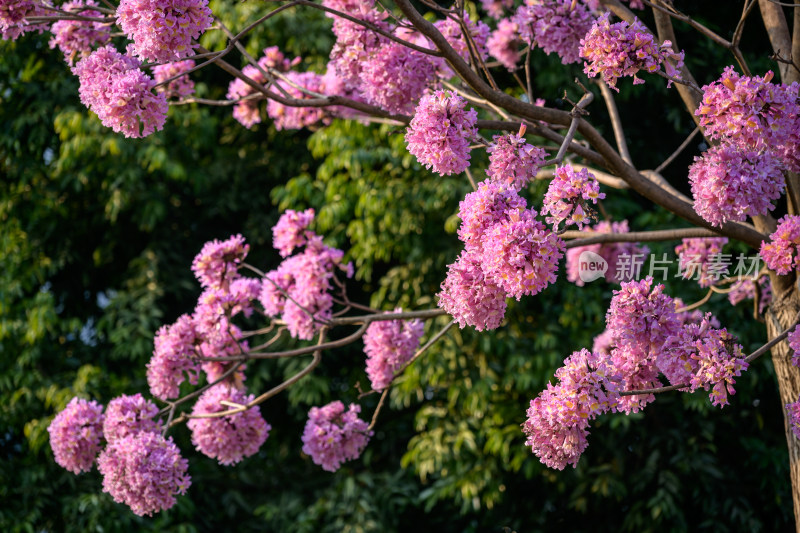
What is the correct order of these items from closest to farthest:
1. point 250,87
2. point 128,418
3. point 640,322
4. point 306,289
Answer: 1. point 640,322
2. point 128,418
3. point 306,289
4. point 250,87

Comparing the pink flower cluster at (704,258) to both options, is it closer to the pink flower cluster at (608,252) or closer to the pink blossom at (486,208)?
the pink flower cluster at (608,252)

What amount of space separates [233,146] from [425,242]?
2104 mm

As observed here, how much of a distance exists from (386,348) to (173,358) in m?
0.71

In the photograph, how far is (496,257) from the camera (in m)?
1.94

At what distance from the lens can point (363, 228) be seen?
16.7 feet

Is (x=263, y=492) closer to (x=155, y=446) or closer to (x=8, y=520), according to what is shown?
(x=8, y=520)

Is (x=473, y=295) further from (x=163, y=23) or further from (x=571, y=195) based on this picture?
(x=163, y=23)

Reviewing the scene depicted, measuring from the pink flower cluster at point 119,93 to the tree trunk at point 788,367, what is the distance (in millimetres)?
1877

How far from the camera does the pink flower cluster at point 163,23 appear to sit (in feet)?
6.88

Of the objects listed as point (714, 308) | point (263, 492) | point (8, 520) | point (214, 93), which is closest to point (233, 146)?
point (214, 93)

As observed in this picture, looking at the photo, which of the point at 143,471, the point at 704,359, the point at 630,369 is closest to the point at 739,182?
the point at 704,359

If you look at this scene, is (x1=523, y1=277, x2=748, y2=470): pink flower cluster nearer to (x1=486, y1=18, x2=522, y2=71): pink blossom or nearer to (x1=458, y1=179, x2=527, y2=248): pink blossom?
(x1=458, y1=179, x2=527, y2=248): pink blossom

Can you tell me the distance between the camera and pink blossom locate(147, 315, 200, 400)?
9.78ft

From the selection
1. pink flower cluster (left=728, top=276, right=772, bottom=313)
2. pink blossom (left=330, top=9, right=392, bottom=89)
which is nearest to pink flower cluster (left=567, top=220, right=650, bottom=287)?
pink flower cluster (left=728, top=276, right=772, bottom=313)
